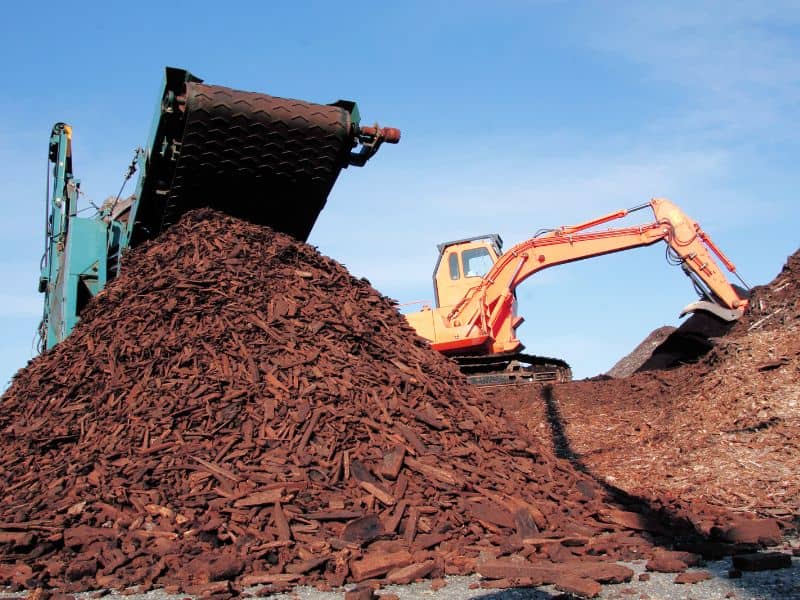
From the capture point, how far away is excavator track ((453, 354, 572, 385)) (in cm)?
1558

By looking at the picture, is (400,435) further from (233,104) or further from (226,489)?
(233,104)

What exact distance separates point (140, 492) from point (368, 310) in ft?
10.7

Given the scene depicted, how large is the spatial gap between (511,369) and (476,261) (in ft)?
7.57

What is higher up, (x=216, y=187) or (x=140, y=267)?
(x=216, y=187)

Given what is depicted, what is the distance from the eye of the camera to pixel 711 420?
10.4 m

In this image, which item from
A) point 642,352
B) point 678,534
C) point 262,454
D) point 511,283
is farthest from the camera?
point 642,352

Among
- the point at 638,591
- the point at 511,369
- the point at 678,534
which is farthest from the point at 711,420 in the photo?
the point at 638,591

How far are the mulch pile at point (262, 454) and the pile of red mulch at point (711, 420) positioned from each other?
2417 mm

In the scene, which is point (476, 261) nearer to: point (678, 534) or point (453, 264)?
point (453, 264)

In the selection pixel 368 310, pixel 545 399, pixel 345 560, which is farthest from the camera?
pixel 545 399

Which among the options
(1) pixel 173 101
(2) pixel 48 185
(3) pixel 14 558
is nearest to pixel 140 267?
(1) pixel 173 101

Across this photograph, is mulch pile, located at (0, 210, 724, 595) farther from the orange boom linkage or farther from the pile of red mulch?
the orange boom linkage

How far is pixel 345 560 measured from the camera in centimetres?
488

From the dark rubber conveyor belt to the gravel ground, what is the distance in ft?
14.2
